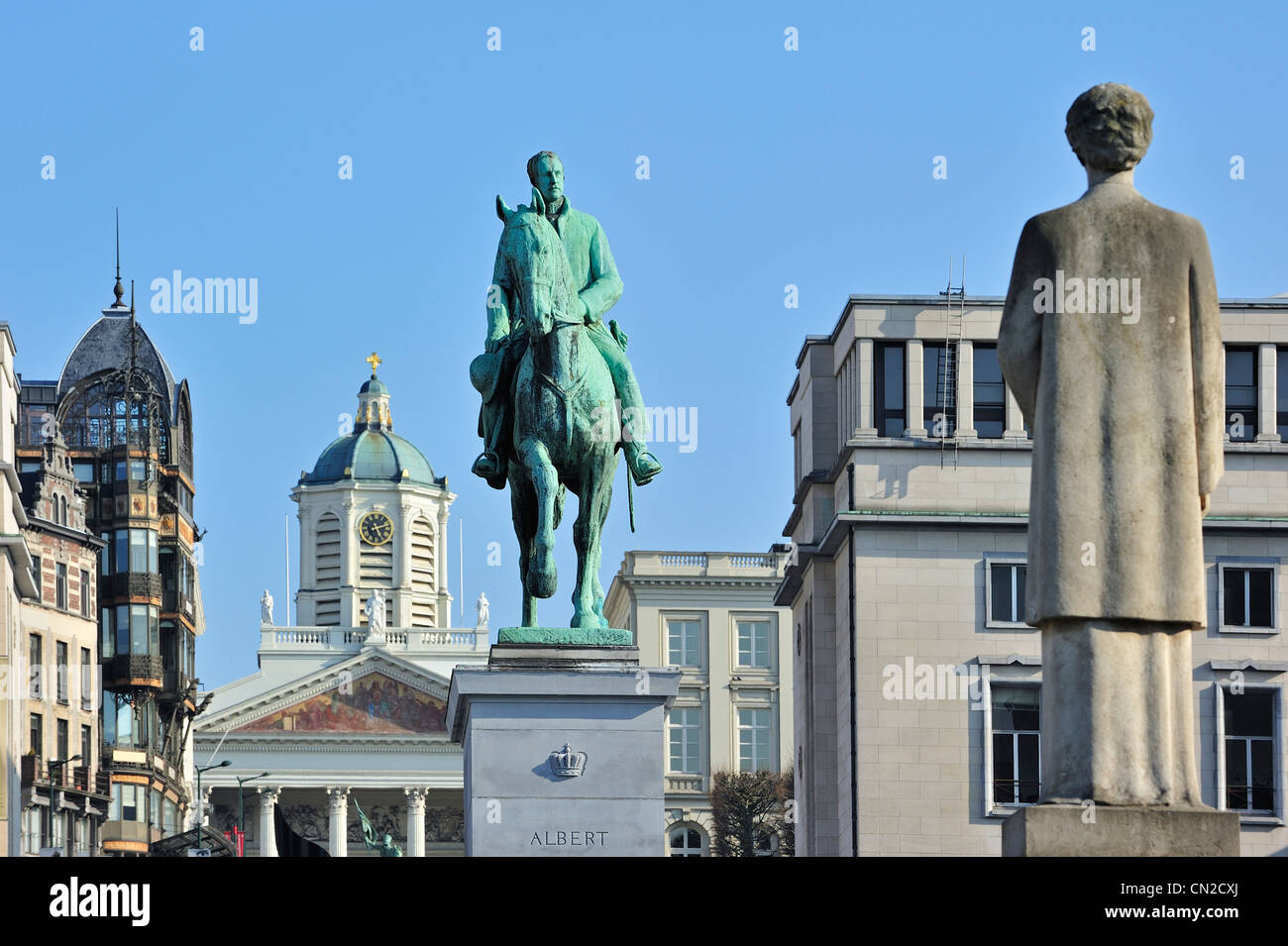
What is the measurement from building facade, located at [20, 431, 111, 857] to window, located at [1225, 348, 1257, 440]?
53.9 m

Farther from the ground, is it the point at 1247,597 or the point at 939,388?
the point at 939,388

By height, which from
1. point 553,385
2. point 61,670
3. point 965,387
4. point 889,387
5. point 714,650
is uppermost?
point 889,387

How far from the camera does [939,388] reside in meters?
77.6

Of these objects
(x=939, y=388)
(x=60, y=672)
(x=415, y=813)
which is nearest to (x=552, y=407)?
(x=939, y=388)

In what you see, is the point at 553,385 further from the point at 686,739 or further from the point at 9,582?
the point at 686,739

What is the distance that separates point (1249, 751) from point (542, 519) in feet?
174

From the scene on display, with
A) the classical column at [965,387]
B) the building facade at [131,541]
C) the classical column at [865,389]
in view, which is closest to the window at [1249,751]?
the classical column at [965,387]

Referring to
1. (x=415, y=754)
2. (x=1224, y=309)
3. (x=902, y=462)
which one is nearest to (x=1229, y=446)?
(x=1224, y=309)

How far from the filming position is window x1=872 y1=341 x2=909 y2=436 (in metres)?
77.6

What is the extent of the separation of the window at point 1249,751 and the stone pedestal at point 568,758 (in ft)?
172

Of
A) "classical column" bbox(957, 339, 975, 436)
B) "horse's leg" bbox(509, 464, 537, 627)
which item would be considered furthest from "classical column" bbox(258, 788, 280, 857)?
"horse's leg" bbox(509, 464, 537, 627)

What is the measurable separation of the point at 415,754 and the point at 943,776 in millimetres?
126614

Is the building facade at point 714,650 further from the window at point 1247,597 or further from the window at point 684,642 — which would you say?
the window at point 1247,597
